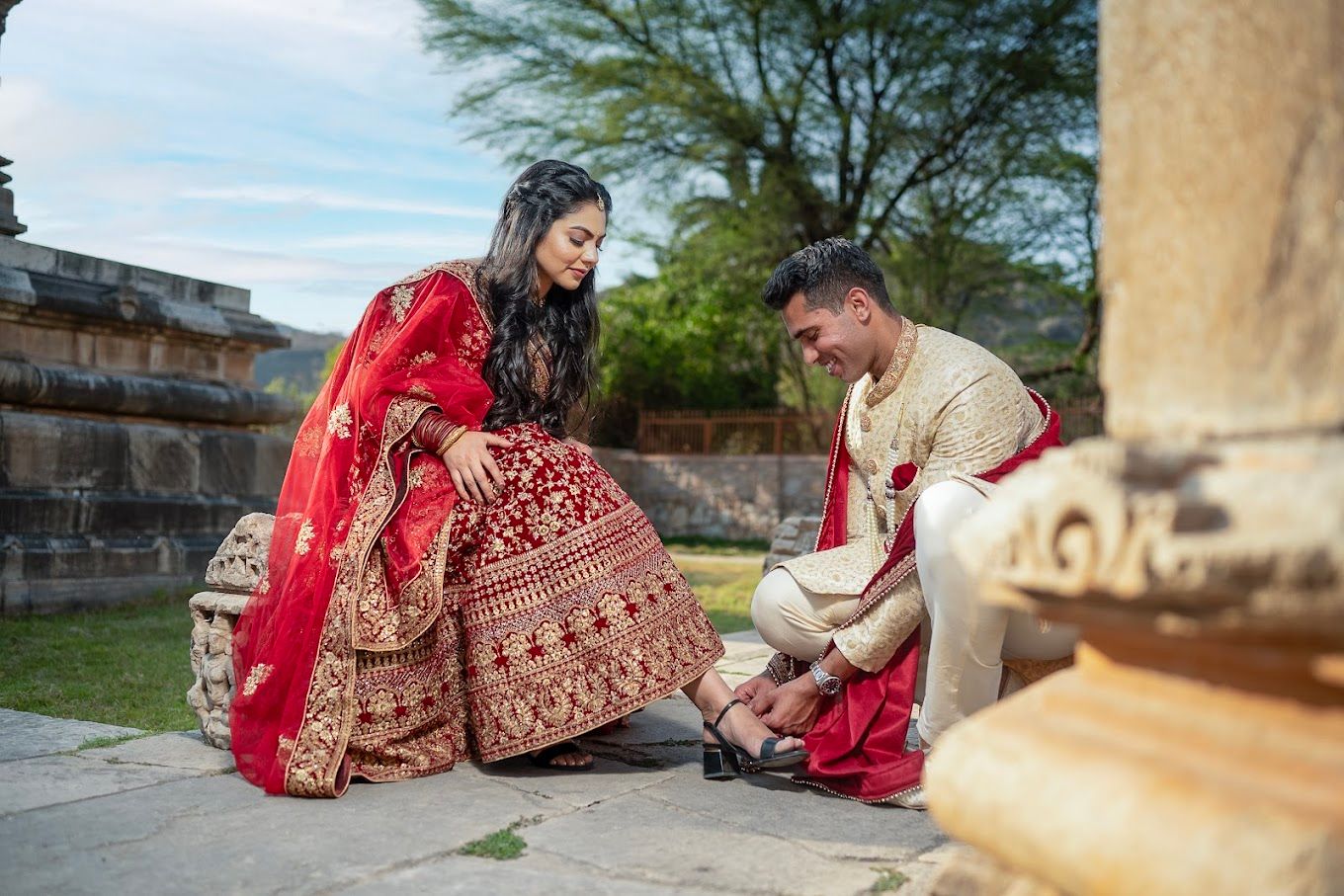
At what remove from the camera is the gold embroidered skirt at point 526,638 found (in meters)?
2.93

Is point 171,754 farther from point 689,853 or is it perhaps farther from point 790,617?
point 790,617

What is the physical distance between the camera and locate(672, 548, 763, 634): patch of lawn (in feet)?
22.3

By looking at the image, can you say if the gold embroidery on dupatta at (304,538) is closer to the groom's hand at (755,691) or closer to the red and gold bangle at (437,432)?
the red and gold bangle at (437,432)

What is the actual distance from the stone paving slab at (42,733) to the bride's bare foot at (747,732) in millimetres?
1709

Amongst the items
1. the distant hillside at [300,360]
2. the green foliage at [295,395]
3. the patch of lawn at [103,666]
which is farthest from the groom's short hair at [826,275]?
the distant hillside at [300,360]

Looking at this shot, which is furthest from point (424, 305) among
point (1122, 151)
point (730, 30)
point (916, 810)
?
point (730, 30)

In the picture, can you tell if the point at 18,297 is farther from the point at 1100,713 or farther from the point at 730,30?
the point at 730,30

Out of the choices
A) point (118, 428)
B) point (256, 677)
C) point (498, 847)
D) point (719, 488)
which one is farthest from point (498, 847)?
point (719, 488)

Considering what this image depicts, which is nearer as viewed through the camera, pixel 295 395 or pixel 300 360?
pixel 295 395

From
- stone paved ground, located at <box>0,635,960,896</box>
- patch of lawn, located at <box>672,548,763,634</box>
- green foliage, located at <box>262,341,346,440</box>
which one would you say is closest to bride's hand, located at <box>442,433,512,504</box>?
stone paved ground, located at <box>0,635,960,896</box>

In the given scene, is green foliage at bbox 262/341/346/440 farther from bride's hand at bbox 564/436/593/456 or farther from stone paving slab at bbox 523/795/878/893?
stone paving slab at bbox 523/795/878/893

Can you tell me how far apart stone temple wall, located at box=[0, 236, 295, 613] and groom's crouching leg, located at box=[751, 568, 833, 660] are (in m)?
4.64

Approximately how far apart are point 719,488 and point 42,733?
13142 mm

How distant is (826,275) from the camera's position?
3.12 metres
